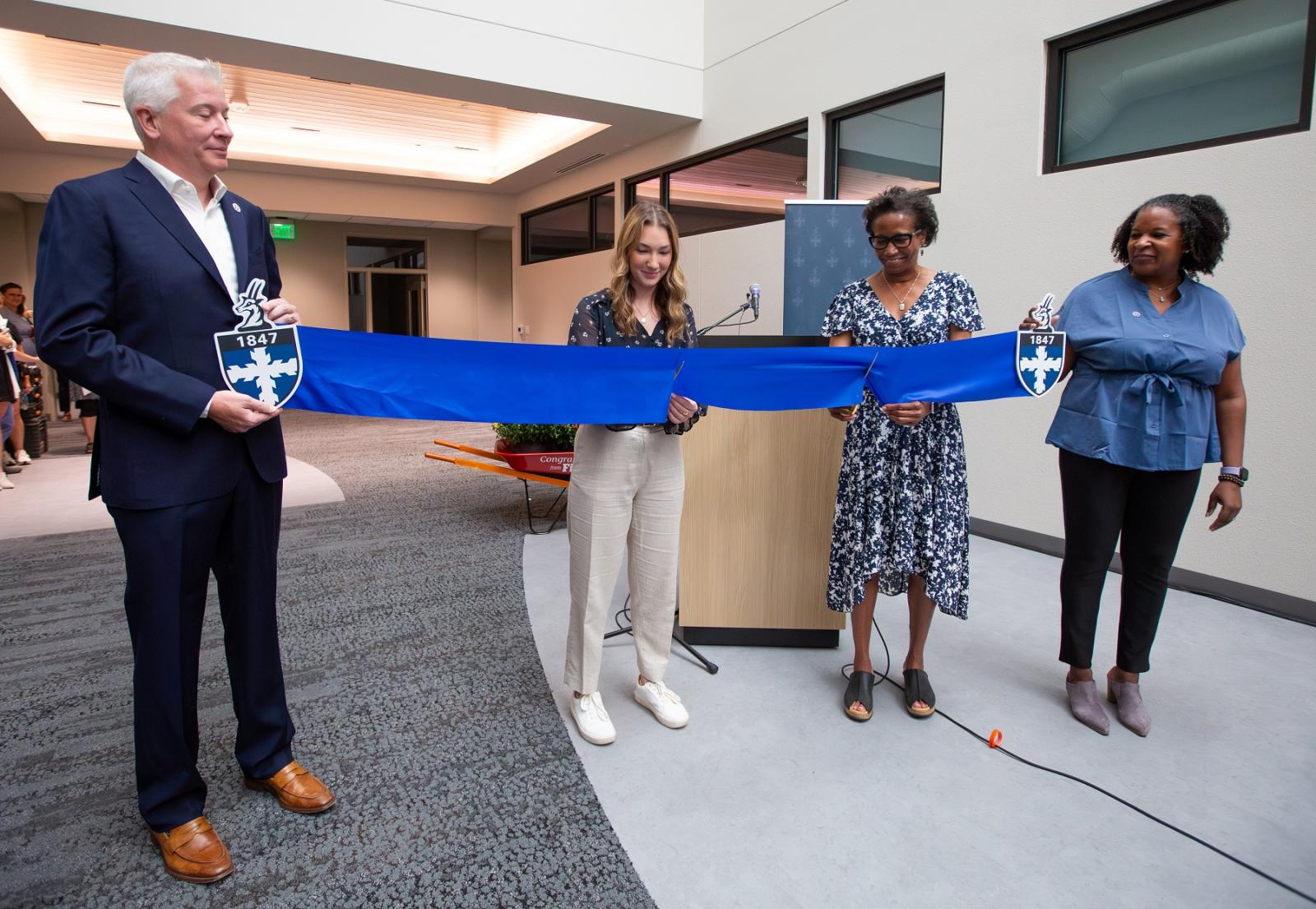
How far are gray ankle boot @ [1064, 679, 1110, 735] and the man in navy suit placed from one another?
238 cm

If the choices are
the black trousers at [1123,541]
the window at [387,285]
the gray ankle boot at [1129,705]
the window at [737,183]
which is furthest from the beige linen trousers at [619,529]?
the window at [387,285]

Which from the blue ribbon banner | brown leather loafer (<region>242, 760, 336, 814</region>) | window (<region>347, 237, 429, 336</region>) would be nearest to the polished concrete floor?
brown leather loafer (<region>242, 760, 336, 814</region>)

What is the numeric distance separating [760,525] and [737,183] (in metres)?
5.07

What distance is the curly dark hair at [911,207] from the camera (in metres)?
2.16

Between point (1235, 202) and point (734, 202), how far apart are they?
4262mm

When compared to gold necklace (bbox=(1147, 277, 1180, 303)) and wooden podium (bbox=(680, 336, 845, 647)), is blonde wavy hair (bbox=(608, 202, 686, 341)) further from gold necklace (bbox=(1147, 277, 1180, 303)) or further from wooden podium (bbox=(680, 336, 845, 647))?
gold necklace (bbox=(1147, 277, 1180, 303))

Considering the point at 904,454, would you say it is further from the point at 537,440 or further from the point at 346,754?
the point at 537,440

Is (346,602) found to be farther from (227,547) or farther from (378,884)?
(378,884)

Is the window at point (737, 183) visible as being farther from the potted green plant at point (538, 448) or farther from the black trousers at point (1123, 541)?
the black trousers at point (1123, 541)

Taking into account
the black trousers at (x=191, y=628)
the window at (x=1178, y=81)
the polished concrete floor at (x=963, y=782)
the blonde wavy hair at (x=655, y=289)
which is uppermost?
the window at (x=1178, y=81)

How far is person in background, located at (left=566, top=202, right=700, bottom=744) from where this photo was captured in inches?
82.0

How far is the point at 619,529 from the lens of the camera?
2.18 metres

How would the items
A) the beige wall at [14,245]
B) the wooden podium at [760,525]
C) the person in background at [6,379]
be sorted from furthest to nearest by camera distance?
the beige wall at [14,245] → the person in background at [6,379] → the wooden podium at [760,525]

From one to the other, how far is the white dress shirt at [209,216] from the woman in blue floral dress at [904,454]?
1.63 meters
